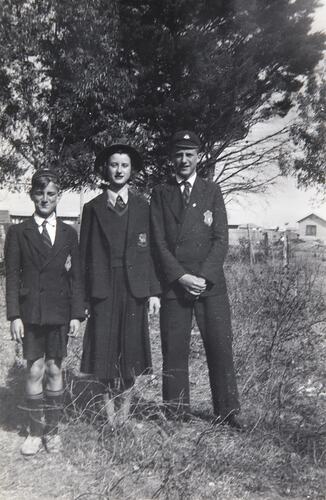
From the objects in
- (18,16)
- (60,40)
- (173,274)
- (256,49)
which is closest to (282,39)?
(256,49)

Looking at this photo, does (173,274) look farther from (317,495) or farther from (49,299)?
(317,495)

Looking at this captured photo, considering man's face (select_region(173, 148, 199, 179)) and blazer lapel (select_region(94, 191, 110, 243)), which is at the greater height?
man's face (select_region(173, 148, 199, 179))

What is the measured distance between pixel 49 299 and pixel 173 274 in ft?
2.73

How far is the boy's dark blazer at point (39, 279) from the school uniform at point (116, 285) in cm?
15

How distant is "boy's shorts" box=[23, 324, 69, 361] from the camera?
3.03m

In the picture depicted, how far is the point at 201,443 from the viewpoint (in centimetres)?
293

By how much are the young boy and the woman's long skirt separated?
0.58ft

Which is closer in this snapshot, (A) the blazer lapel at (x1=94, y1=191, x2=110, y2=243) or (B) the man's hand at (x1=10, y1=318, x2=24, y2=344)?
(B) the man's hand at (x1=10, y1=318, x2=24, y2=344)

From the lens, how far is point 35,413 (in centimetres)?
309

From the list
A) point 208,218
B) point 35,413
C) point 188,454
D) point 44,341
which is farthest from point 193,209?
point 35,413

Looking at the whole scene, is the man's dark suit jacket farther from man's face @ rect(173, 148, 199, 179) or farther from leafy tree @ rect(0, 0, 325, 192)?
leafy tree @ rect(0, 0, 325, 192)

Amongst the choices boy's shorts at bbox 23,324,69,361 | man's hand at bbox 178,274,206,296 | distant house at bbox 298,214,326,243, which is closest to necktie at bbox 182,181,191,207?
man's hand at bbox 178,274,206,296

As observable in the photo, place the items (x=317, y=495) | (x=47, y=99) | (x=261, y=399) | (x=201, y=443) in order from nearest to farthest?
(x=317, y=495) < (x=201, y=443) < (x=261, y=399) < (x=47, y=99)

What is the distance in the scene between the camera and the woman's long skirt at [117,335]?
3.20m
